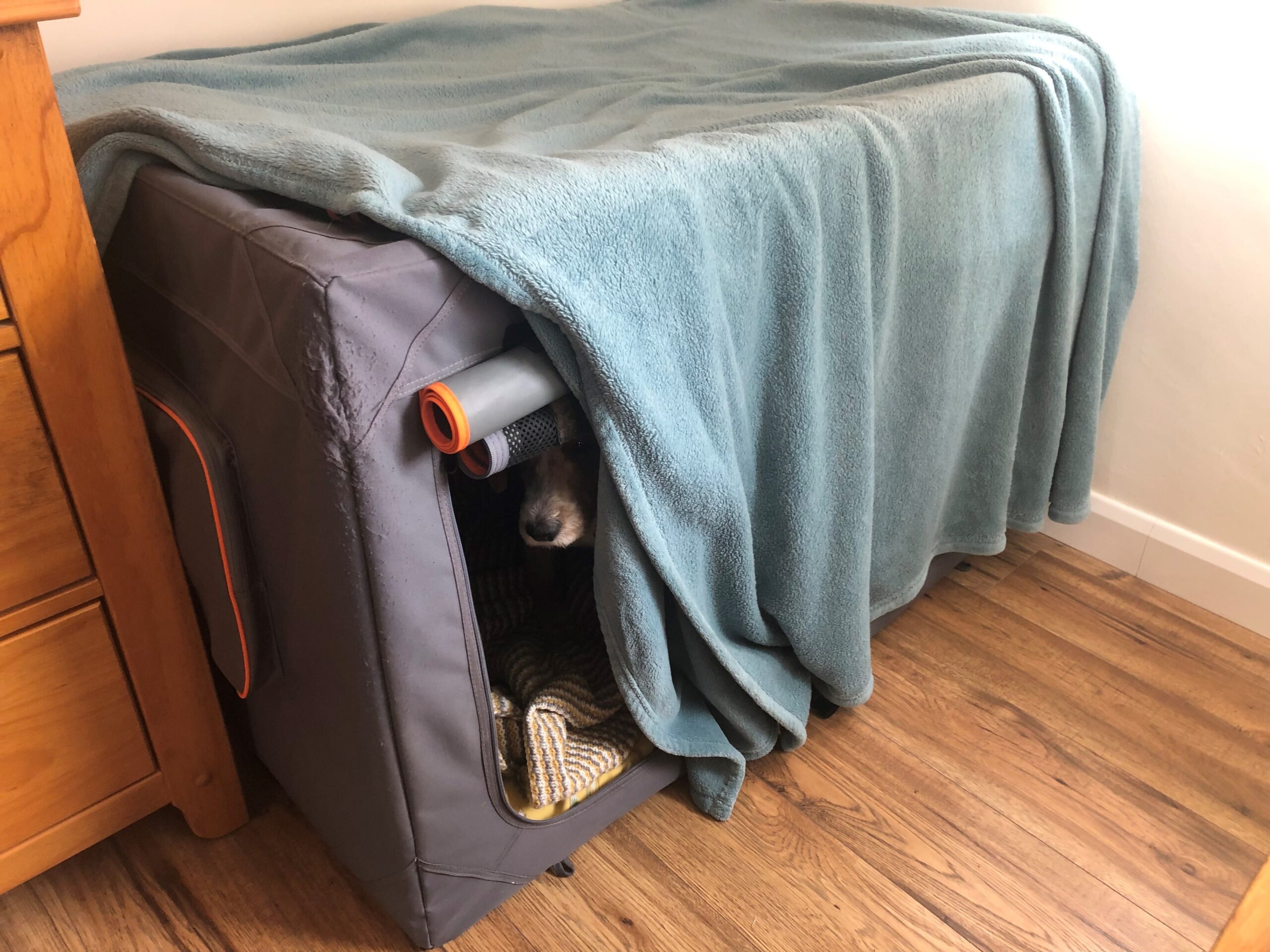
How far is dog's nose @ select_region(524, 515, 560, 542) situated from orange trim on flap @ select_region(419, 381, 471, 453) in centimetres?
28

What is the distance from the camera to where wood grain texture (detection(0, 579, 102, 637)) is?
754 millimetres

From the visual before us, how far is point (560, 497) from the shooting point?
93 centimetres

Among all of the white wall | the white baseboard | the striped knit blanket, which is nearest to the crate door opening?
the striped knit blanket

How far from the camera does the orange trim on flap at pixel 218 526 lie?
2.43ft

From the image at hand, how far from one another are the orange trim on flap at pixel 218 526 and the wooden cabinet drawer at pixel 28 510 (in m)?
0.09

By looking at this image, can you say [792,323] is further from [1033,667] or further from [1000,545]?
[1033,667]

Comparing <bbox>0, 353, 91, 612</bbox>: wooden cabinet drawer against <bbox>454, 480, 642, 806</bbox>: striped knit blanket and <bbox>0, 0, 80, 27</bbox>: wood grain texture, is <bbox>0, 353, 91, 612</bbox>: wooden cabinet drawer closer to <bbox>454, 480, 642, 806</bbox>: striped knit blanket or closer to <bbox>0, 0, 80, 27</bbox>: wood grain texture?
<bbox>0, 0, 80, 27</bbox>: wood grain texture

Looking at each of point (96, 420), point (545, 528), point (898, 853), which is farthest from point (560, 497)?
point (898, 853)

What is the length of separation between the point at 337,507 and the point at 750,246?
41cm

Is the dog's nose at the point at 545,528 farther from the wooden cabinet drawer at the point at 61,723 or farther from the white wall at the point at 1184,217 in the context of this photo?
the white wall at the point at 1184,217

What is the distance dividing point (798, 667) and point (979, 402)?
16.7 inches

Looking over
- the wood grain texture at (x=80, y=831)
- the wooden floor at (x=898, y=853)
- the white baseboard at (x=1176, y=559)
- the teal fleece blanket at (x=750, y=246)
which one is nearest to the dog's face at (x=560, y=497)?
the teal fleece blanket at (x=750, y=246)

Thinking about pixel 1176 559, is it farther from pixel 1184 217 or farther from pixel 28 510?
pixel 28 510

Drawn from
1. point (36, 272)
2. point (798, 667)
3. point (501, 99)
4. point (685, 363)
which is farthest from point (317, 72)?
point (798, 667)
